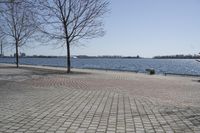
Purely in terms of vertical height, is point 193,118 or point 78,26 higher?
point 78,26

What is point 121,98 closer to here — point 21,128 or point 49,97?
point 49,97

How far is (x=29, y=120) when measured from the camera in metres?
7.41

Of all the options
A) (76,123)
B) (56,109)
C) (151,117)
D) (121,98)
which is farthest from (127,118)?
(121,98)

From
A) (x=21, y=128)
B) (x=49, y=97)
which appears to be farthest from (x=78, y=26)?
(x=21, y=128)

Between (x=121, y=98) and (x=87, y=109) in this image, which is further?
(x=121, y=98)

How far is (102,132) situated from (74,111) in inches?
87.2

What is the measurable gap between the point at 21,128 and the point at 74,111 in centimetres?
217

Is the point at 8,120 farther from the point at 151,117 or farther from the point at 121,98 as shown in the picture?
the point at 121,98

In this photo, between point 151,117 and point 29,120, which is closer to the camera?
point 29,120

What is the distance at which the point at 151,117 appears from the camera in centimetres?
803

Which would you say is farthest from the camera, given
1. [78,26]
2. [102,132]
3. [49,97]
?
[78,26]

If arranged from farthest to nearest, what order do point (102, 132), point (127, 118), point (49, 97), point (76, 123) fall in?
point (49, 97), point (127, 118), point (76, 123), point (102, 132)

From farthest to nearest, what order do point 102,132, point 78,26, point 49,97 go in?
point 78,26 → point 49,97 → point 102,132

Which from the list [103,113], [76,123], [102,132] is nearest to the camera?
[102,132]
